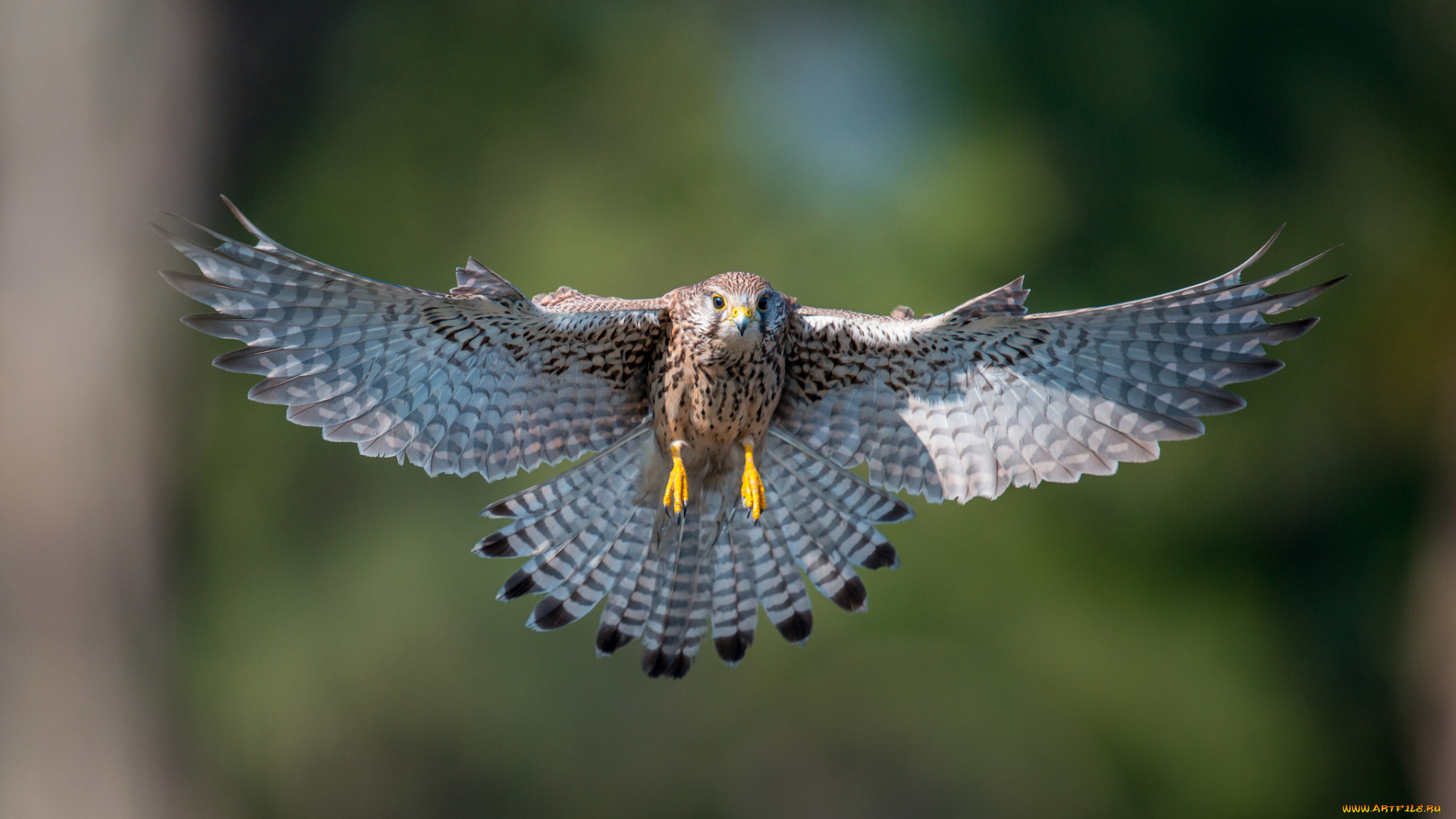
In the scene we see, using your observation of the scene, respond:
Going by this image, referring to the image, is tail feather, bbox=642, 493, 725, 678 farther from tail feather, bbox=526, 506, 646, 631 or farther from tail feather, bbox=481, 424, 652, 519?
tail feather, bbox=481, 424, 652, 519

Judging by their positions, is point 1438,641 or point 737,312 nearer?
point 737,312

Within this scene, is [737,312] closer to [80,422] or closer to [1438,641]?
[80,422]

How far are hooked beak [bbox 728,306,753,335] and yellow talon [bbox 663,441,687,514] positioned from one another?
560 millimetres

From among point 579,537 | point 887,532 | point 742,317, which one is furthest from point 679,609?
point 887,532

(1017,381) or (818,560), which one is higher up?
(1017,381)

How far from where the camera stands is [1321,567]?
8320 mm

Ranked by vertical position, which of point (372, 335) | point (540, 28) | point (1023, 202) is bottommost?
point (372, 335)

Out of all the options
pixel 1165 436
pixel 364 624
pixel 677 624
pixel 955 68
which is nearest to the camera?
pixel 1165 436

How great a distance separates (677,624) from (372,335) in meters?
1.52

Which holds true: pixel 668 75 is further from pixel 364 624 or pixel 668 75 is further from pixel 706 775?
pixel 706 775

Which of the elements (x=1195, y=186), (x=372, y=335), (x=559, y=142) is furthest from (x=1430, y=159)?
(x=372, y=335)

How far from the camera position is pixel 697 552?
4121 millimetres

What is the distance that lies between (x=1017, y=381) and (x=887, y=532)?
4249mm

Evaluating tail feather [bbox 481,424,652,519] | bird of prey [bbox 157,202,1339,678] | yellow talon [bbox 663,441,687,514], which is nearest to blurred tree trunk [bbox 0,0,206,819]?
bird of prey [bbox 157,202,1339,678]
